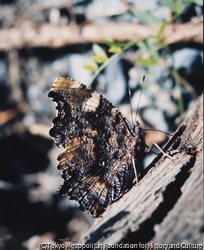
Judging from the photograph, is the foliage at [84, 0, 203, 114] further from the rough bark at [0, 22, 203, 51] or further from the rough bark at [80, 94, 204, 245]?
the rough bark at [80, 94, 204, 245]

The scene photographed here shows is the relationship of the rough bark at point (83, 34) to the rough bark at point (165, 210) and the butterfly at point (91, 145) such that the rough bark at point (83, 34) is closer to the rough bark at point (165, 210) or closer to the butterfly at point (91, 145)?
the butterfly at point (91, 145)

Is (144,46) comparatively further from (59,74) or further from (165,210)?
(165,210)

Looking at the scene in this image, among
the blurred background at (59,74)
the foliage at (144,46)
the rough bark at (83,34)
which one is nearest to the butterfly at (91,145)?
the foliage at (144,46)

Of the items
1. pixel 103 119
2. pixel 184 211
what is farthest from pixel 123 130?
pixel 184 211

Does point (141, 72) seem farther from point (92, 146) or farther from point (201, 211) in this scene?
point (201, 211)

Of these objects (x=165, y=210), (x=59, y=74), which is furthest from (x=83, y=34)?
(x=165, y=210)

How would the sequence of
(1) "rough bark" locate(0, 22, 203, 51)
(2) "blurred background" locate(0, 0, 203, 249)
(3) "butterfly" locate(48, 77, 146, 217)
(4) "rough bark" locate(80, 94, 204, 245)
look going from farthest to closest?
(2) "blurred background" locate(0, 0, 203, 249) → (1) "rough bark" locate(0, 22, 203, 51) → (3) "butterfly" locate(48, 77, 146, 217) → (4) "rough bark" locate(80, 94, 204, 245)

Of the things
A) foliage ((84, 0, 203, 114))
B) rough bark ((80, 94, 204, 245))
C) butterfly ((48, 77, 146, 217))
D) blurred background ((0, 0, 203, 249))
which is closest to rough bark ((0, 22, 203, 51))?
blurred background ((0, 0, 203, 249))
